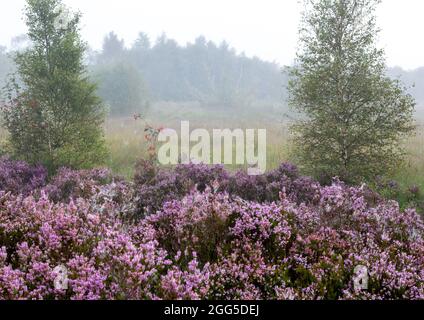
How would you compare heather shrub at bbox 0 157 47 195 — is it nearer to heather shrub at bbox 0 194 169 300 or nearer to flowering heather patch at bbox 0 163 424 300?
flowering heather patch at bbox 0 163 424 300

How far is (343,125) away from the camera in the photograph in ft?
34.9

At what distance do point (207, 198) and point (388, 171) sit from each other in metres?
6.68

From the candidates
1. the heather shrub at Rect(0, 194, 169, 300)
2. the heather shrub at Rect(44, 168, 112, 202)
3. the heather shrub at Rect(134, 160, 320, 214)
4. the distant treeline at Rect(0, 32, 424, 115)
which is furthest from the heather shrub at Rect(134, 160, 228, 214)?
the distant treeline at Rect(0, 32, 424, 115)

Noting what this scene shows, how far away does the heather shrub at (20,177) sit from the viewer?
10.2m

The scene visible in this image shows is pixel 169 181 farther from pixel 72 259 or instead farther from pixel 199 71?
pixel 199 71

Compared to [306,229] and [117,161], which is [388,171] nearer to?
[306,229]

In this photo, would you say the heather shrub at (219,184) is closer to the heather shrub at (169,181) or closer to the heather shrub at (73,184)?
the heather shrub at (169,181)

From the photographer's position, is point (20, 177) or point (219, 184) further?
point (20, 177)

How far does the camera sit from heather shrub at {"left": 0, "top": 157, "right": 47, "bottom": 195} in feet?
33.4

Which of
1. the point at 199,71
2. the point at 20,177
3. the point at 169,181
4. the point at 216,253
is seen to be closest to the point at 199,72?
the point at 199,71

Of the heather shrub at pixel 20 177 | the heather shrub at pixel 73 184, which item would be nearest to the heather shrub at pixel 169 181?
the heather shrub at pixel 73 184

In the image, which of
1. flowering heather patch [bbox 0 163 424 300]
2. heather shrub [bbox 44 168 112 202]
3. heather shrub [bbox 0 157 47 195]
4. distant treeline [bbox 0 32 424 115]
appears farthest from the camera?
distant treeline [bbox 0 32 424 115]

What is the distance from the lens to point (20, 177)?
36.5 ft
